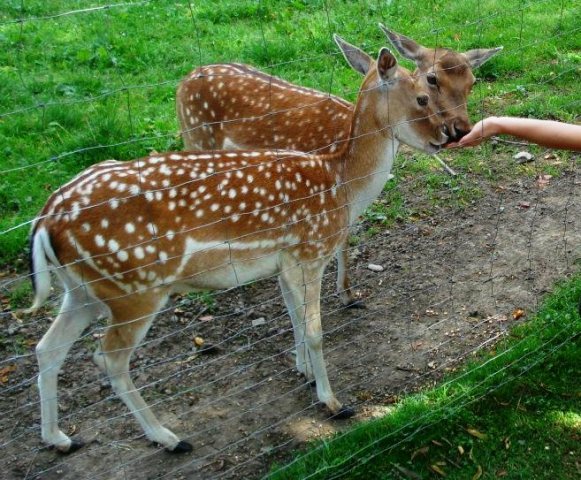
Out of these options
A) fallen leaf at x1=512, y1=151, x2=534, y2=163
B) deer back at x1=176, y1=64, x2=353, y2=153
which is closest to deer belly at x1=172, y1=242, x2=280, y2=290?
deer back at x1=176, y1=64, x2=353, y2=153

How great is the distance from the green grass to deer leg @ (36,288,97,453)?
1086 millimetres

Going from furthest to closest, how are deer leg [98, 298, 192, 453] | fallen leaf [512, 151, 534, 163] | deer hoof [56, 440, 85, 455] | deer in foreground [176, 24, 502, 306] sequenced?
fallen leaf [512, 151, 534, 163] < deer in foreground [176, 24, 502, 306] < deer hoof [56, 440, 85, 455] < deer leg [98, 298, 192, 453]

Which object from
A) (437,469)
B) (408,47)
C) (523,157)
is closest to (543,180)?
(523,157)

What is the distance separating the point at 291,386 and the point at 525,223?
2258 mm

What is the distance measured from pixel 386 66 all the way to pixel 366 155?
494 mm

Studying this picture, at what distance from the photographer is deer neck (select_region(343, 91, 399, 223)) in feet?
14.6

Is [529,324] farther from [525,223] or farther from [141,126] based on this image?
[141,126]

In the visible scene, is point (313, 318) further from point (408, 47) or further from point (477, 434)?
point (408, 47)

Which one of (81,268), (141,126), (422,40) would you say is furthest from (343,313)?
(422,40)

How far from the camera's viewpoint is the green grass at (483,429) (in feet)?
12.6

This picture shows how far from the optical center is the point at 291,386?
4430 mm

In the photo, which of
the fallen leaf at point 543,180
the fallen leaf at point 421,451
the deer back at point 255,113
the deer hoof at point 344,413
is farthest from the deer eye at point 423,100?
the fallen leaf at point 543,180

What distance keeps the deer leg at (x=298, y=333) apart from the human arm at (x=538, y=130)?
4.18 feet

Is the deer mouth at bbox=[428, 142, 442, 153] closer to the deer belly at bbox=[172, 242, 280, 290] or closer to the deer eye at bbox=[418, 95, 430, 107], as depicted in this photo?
the deer eye at bbox=[418, 95, 430, 107]
